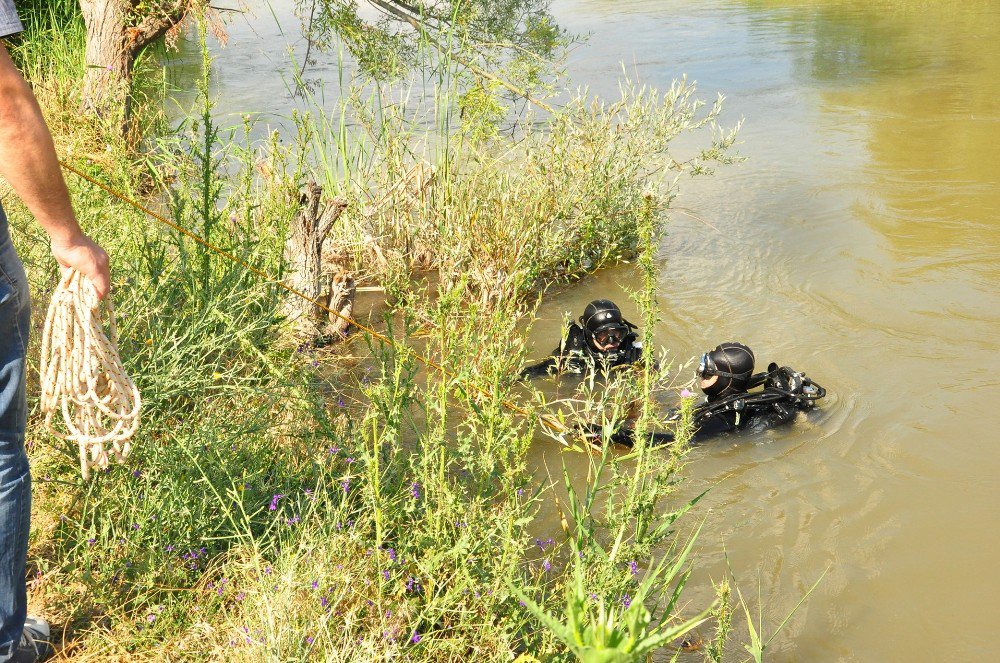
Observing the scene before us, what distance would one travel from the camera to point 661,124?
7.14m

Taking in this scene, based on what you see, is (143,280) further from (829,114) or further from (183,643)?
(829,114)

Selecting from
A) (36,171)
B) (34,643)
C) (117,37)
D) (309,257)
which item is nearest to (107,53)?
(117,37)

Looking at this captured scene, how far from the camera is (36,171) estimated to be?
2322 millimetres

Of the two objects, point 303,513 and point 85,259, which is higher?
point 85,259

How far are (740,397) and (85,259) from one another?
387 cm

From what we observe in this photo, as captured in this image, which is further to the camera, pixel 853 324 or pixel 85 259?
pixel 853 324

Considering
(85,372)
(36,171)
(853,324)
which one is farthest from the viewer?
(853,324)

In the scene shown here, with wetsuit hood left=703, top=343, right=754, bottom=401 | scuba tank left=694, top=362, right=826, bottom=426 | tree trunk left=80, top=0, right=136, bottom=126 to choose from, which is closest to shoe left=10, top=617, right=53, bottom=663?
scuba tank left=694, top=362, right=826, bottom=426

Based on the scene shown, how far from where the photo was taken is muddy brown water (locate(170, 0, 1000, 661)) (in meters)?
4.11

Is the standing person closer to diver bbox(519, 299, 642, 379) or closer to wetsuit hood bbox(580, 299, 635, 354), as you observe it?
diver bbox(519, 299, 642, 379)

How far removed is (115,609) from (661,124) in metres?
5.66

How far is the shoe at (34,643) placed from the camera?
8.74ft

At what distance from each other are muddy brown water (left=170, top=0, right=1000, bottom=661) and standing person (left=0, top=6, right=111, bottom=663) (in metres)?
2.78

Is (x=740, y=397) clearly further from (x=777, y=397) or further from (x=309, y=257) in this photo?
(x=309, y=257)
